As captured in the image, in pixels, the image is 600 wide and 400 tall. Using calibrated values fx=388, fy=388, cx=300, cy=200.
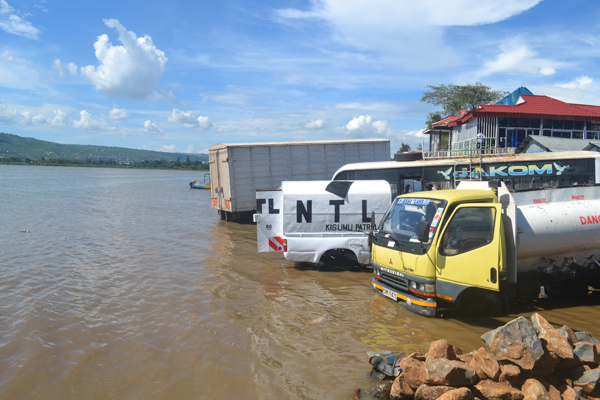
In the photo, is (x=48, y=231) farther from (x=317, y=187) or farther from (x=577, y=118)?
(x=577, y=118)

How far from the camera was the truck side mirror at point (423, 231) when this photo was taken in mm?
5926

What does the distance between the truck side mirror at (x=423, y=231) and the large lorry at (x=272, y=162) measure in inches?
459

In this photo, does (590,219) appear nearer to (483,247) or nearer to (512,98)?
(483,247)

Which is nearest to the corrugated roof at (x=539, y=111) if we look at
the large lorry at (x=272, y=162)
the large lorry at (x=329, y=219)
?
the large lorry at (x=272, y=162)

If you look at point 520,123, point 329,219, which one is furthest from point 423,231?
point 520,123

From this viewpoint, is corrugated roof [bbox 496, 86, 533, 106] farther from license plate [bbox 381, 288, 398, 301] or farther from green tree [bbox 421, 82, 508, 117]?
license plate [bbox 381, 288, 398, 301]

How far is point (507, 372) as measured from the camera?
3.98 metres

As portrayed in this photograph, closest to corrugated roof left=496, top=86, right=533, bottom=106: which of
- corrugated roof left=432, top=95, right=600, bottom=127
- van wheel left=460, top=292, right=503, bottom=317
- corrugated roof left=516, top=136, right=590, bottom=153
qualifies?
corrugated roof left=432, top=95, right=600, bottom=127

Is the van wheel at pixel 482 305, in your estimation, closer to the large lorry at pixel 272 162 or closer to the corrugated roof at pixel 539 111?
the large lorry at pixel 272 162

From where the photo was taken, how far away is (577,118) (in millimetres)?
25938

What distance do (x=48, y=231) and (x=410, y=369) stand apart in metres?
16.4

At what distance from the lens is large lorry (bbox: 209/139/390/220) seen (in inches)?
667

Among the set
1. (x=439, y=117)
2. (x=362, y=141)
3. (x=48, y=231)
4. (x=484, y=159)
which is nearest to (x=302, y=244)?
(x=484, y=159)

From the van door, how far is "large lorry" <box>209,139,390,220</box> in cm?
1174
